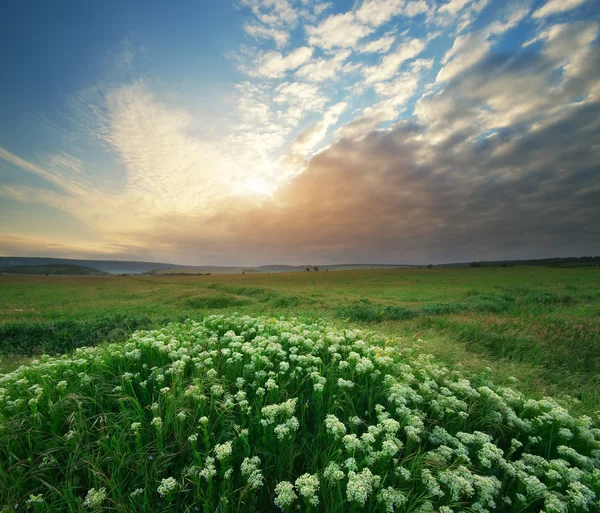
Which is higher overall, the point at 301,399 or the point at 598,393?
the point at 301,399

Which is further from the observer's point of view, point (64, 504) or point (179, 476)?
point (179, 476)

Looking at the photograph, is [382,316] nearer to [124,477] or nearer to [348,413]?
[348,413]

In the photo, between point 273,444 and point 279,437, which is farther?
point 273,444

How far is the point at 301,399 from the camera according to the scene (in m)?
4.84

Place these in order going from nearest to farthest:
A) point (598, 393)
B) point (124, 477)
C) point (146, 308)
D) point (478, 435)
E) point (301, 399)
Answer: point (124, 477) → point (478, 435) → point (301, 399) → point (598, 393) → point (146, 308)

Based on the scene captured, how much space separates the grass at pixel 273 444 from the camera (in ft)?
10.7

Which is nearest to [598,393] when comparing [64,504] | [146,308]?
[64,504]

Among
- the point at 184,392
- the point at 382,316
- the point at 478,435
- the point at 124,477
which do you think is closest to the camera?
the point at 124,477

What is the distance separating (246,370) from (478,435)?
3628 millimetres

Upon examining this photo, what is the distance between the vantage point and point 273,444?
156 inches

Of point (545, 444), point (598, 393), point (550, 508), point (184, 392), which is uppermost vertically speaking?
point (184, 392)

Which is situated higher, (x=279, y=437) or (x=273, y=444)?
(x=279, y=437)

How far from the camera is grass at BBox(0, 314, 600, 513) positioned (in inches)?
129

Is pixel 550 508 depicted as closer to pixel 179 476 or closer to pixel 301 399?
pixel 301 399
